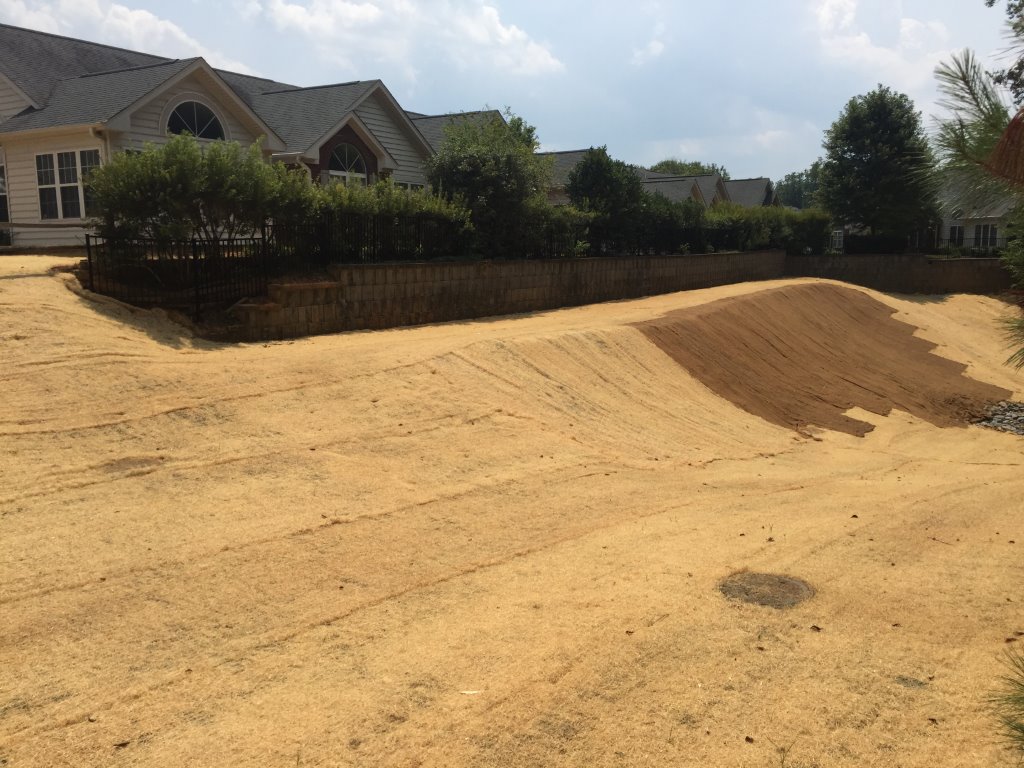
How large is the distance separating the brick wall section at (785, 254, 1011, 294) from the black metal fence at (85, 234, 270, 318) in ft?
95.9

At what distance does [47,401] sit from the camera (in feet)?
28.9

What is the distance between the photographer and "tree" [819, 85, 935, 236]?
119 feet

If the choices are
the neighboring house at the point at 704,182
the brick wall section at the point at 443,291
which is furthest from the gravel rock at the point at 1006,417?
the neighboring house at the point at 704,182

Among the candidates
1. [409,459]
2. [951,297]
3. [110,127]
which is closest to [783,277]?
[951,297]

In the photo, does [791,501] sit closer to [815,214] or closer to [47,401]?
[47,401]

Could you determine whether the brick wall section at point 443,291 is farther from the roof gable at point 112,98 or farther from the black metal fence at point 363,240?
the roof gable at point 112,98

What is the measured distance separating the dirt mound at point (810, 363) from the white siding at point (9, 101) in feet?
52.9

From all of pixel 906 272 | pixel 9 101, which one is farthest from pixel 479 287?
pixel 906 272

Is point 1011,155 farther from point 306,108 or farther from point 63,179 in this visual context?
point 306,108

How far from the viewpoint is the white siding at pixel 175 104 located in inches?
726

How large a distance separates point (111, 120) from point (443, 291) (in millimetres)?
7837

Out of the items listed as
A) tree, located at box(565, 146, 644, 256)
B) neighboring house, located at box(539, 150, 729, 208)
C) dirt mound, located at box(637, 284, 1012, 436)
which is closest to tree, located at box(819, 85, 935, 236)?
neighboring house, located at box(539, 150, 729, 208)

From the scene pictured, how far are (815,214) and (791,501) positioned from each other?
3220 centimetres

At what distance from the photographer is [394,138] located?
26219 mm
